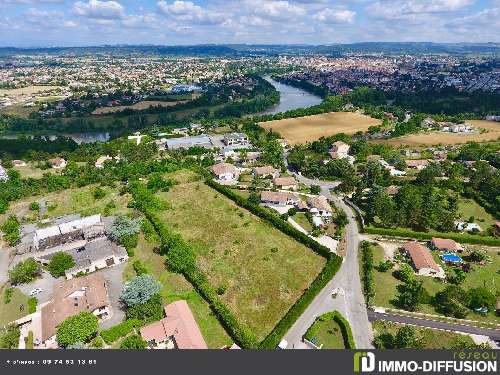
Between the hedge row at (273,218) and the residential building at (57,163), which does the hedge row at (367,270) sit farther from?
the residential building at (57,163)

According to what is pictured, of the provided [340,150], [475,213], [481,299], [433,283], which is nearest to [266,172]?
[340,150]

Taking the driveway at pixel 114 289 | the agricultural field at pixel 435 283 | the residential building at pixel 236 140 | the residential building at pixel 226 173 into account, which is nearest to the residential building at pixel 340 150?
the residential building at pixel 236 140

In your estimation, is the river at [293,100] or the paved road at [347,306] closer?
the paved road at [347,306]

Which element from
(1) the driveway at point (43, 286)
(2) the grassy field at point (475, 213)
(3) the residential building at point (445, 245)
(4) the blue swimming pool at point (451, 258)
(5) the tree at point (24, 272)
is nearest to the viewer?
(1) the driveway at point (43, 286)

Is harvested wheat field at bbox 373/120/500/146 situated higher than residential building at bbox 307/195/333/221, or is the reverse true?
harvested wheat field at bbox 373/120/500/146

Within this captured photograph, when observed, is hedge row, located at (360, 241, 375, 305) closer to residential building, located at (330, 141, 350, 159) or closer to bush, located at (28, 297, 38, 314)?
bush, located at (28, 297, 38, 314)

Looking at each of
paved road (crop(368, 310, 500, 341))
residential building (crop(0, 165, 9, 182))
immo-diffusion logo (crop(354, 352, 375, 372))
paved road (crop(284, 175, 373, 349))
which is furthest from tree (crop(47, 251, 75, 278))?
residential building (crop(0, 165, 9, 182))

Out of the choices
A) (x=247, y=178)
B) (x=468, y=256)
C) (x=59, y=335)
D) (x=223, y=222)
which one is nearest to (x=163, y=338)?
(x=59, y=335)
